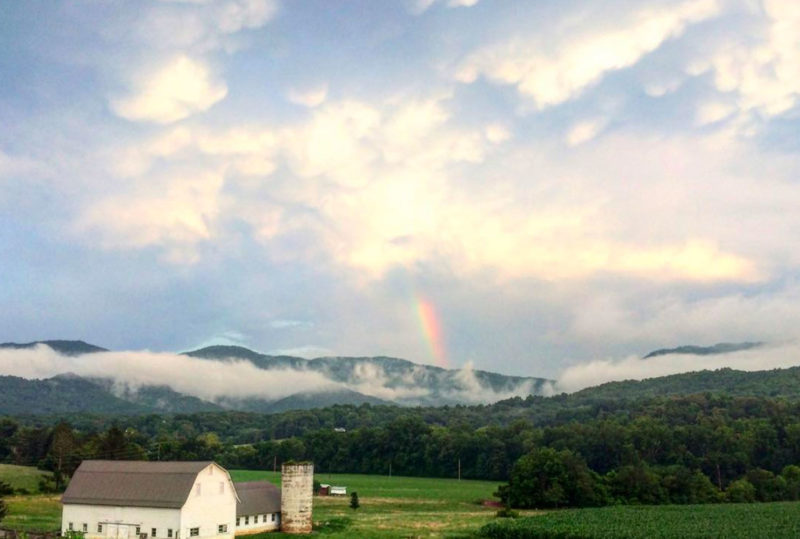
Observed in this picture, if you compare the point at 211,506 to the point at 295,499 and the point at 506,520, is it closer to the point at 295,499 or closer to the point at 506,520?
the point at 295,499

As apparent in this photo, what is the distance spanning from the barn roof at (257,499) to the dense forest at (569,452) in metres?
36.9

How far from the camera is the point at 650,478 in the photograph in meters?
92.2

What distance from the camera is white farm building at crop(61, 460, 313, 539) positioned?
53406mm

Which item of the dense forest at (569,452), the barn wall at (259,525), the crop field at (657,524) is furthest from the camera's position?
the dense forest at (569,452)

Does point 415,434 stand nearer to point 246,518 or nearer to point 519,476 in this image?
point 519,476

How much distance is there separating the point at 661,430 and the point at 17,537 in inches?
4204

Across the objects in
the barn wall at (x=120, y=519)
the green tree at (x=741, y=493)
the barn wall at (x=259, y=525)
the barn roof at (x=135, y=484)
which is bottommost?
the green tree at (x=741, y=493)

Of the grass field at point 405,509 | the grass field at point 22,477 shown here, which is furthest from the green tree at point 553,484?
the grass field at point 22,477

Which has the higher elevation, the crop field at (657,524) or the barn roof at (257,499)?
the barn roof at (257,499)

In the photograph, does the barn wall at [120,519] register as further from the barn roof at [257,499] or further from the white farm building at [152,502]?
the barn roof at [257,499]

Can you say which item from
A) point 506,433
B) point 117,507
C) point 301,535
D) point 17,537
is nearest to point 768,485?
point 506,433

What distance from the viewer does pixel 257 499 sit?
6316cm

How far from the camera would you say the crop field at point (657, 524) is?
59094 mm

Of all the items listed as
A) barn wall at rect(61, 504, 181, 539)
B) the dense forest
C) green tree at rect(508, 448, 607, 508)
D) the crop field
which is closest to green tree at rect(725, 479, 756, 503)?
the dense forest
